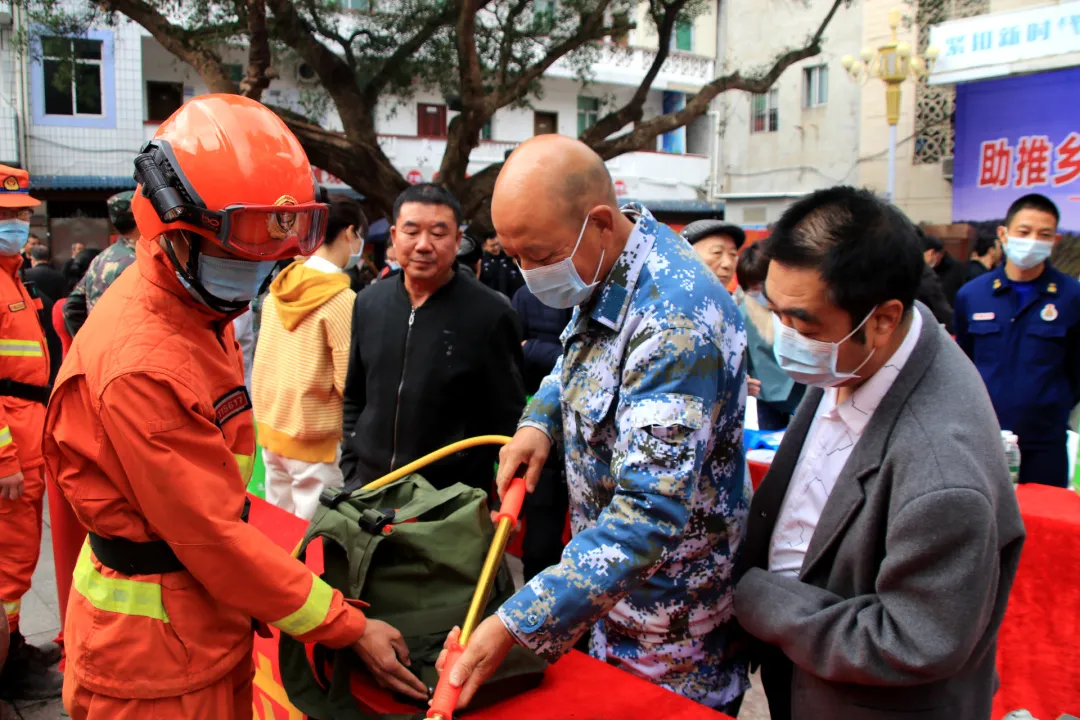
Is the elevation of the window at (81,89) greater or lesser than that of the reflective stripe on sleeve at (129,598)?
greater

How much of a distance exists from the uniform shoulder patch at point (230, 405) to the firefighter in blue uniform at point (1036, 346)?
3.88 m

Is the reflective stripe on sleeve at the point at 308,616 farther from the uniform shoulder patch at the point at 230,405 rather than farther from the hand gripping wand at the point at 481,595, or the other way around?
the uniform shoulder patch at the point at 230,405

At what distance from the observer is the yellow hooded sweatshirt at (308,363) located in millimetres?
3906

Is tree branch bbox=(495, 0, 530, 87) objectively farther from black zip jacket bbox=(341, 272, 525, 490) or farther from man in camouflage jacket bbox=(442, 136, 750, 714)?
man in camouflage jacket bbox=(442, 136, 750, 714)

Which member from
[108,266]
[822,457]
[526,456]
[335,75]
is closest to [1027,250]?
[822,457]

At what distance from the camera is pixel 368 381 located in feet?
11.0

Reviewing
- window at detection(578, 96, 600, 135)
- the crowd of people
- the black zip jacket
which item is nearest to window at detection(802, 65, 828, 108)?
window at detection(578, 96, 600, 135)

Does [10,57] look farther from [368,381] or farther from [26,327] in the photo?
[368,381]

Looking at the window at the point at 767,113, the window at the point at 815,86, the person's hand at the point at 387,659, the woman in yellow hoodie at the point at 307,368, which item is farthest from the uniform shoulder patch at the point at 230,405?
the window at the point at 767,113

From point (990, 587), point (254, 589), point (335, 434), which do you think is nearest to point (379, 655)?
point (254, 589)

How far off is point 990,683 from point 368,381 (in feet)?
7.70

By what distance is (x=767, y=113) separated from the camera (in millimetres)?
26625

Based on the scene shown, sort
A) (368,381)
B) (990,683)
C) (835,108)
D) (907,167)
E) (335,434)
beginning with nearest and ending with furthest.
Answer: (990,683)
(368,381)
(335,434)
(907,167)
(835,108)

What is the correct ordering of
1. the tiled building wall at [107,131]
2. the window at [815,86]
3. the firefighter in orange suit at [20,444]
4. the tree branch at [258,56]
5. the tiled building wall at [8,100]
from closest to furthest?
the firefighter in orange suit at [20,444] → the tree branch at [258,56] → the tiled building wall at [8,100] → the tiled building wall at [107,131] → the window at [815,86]
